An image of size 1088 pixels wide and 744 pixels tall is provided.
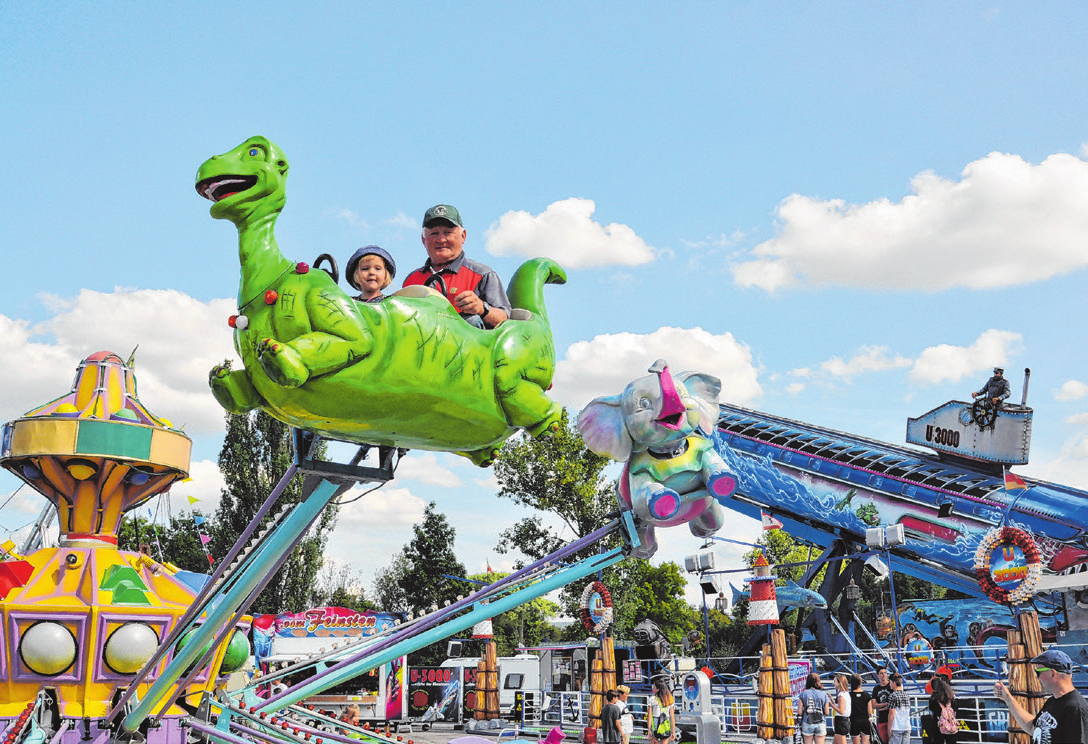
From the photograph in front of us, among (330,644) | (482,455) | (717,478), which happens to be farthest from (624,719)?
(330,644)

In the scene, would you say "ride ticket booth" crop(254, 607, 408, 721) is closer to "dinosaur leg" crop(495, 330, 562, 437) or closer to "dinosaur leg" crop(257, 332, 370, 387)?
"dinosaur leg" crop(495, 330, 562, 437)

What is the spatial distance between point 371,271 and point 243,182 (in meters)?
0.62

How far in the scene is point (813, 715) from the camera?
34.7 feet

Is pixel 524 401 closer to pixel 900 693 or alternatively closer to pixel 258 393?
pixel 258 393

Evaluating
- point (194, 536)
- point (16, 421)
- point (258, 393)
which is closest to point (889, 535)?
point (16, 421)

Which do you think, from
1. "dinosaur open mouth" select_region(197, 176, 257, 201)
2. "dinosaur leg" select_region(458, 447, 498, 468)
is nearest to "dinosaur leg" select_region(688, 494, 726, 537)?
"dinosaur leg" select_region(458, 447, 498, 468)

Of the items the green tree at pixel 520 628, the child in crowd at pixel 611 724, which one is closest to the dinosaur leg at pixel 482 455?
the child in crowd at pixel 611 724

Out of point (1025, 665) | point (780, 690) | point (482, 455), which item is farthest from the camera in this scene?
point (780, 690)

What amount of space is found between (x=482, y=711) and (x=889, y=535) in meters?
9.01

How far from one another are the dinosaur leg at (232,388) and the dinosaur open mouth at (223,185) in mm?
680

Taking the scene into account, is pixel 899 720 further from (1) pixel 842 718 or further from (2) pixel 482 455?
(2) pixel 482 455

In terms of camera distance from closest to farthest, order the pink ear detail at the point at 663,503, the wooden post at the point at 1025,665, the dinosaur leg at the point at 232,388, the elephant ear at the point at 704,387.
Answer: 1. the dinosaur leg at the point at 232,388
2. the pink ear detail at the point at 663,503
3. the elephant ear at the point at 704,387
4. the wooden post at the point at 1025,665

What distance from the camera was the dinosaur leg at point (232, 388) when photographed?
370 centimetres

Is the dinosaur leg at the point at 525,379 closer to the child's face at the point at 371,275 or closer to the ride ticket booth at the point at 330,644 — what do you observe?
the child's face at the point at 371,275
